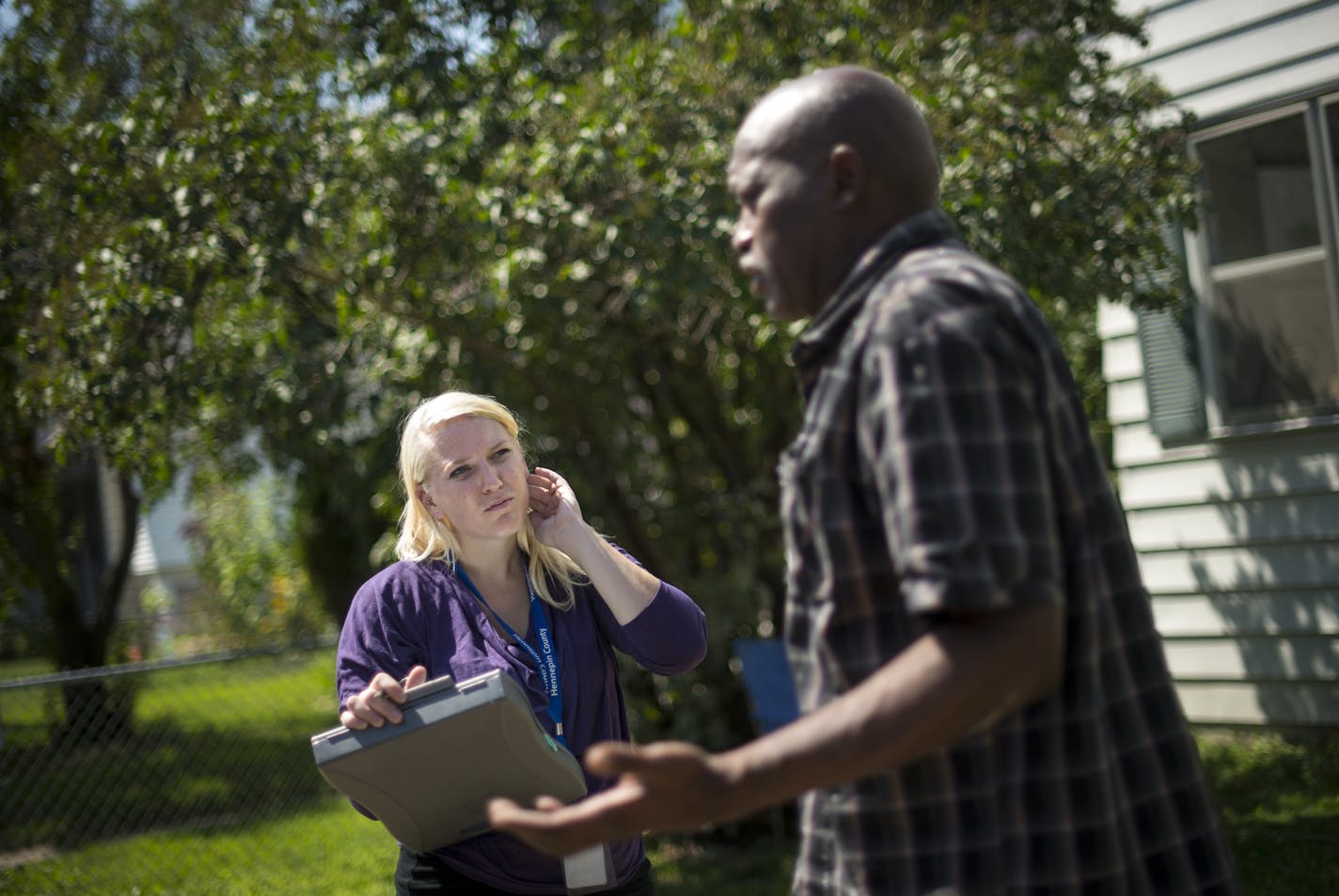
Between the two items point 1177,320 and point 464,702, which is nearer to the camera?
point 464,702

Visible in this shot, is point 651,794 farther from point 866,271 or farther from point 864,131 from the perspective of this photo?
point 864,131

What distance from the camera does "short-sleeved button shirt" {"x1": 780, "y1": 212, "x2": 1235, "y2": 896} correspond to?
126 centimetres

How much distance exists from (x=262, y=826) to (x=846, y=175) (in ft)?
23.1

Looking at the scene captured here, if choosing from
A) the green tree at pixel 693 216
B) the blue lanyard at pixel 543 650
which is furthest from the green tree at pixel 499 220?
the blue lanyard at pixel 543 650

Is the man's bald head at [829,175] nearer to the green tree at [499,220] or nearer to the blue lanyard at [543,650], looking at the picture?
the blue lanyard at [543,650]

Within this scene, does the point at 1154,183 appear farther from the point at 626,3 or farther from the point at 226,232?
the point at 226,232

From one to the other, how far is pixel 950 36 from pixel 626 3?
2.00m

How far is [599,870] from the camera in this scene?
104 inches

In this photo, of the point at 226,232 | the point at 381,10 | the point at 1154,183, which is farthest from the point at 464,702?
the point at 381,10

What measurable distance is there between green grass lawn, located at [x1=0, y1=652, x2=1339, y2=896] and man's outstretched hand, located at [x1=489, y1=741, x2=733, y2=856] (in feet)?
14.1

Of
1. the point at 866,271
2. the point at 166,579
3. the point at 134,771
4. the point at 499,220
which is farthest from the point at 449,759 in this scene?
the point at 166,579

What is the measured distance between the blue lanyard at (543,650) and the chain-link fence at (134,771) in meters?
3.69

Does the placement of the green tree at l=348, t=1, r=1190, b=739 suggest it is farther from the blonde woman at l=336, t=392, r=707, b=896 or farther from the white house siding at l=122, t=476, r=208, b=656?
the white house siding at l=122, t=476, r=208, b=656

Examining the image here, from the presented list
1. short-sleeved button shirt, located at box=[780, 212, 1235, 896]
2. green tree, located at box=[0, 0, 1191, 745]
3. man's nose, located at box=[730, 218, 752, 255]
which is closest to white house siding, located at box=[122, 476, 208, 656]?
green tree, located at box=[0, 0, 1191, 745]
